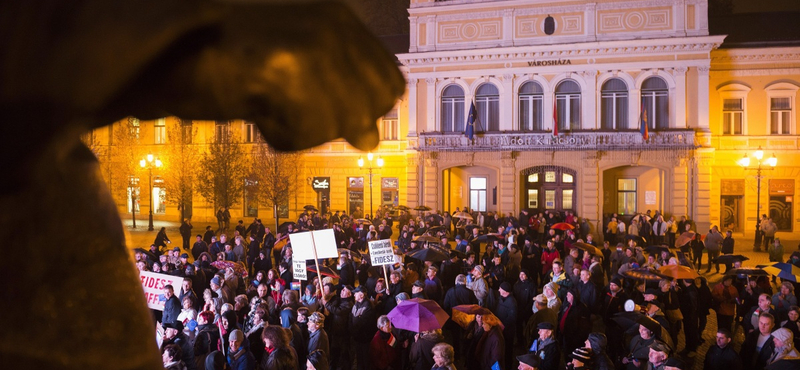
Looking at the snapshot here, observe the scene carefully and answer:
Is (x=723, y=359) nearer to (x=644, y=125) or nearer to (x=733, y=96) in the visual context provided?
(x=644, y=125)

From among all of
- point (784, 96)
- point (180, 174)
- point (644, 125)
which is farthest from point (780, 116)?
point (180, 174)

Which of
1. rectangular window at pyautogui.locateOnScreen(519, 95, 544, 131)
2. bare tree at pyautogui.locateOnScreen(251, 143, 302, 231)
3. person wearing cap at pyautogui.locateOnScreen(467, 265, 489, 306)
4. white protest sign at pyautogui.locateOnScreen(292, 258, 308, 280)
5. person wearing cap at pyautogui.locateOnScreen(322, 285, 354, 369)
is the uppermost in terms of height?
rectangular window at pyautogui.locateOnScreen(519, 95, 544, 131)

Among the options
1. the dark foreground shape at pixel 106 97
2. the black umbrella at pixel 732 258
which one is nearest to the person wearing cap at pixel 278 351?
the dark foreground shape at pixel 106 97

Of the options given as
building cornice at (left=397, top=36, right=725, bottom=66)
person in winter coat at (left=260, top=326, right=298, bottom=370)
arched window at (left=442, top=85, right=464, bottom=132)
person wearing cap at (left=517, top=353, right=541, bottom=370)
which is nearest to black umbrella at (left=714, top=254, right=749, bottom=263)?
person wearing cap at (left=517, top=353, right=541, bottom=370)

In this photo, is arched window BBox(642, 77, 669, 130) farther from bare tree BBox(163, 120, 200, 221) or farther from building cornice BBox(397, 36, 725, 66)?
bare tree BBox(163, 120, 200, 221)

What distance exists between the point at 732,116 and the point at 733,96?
998 millimetres

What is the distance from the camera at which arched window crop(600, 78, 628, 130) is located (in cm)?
2895

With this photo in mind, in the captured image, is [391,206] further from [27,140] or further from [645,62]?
[27,140]

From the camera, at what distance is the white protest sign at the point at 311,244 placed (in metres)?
10.6

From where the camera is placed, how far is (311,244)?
10.5 metres

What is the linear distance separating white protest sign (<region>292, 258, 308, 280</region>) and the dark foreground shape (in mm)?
10158

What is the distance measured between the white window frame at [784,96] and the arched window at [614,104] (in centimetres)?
688

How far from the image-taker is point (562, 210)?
29328mm

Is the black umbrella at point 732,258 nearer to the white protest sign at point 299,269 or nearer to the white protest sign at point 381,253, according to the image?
the white protest sign at point 381,253
